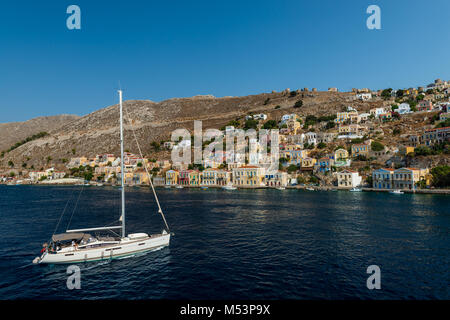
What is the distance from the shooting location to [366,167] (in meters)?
75.5

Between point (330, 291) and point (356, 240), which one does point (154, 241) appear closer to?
point (330, 291)

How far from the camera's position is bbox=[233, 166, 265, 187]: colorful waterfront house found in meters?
84.1

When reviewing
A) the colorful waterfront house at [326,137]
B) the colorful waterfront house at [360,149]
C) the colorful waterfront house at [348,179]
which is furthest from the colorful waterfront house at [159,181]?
the colorful waterfront house at [360,149]

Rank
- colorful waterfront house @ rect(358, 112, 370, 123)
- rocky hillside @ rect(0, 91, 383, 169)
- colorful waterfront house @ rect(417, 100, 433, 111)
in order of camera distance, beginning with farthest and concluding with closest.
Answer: rocky hillside @ rect(0, 91, 383, 169) < colorful waterfront house @ rect(358, 112, 370, 123) < colorful waterfront house @ rect(417, 100, 433, 111)

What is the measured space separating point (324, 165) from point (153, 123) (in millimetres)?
128258

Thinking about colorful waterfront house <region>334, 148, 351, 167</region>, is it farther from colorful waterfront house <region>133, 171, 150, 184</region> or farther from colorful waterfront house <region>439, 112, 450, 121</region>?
colorful waterfront house <region>133, 171, 150, 184</region>

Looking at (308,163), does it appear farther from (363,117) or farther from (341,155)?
(363,117)

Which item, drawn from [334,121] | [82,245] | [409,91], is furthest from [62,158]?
[409,91]

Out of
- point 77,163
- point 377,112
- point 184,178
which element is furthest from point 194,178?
point 377,112

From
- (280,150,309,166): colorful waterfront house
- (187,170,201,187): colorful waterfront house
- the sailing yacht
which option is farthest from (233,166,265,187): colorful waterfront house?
the sailing yacht

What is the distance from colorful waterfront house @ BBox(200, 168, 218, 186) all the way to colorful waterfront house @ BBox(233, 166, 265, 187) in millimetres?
7500

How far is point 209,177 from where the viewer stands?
92.0m

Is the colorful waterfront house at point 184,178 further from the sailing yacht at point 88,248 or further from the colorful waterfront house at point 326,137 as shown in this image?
the sailing yacht at point 88,248

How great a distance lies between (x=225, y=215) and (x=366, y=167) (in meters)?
58.4
